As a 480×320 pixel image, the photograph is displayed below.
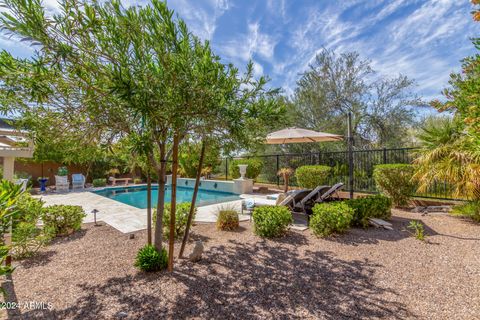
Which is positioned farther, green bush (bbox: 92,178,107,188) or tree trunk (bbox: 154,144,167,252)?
green bush (bbox: 92,178,107,188)

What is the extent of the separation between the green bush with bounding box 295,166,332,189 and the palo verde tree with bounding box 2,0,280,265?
749cm

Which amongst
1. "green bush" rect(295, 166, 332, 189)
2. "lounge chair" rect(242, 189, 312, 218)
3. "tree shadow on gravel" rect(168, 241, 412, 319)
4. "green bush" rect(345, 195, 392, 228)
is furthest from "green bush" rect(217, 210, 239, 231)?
"green bush" rect(295, 166, 332, 189)

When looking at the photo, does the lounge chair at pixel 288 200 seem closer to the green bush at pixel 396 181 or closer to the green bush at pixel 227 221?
the green bush at pixel 227 221

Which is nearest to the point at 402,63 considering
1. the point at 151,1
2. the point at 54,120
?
the point at 151,1

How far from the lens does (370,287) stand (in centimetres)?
296

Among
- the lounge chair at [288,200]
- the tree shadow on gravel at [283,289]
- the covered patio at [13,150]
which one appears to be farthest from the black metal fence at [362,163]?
the covered patio at [13,150]

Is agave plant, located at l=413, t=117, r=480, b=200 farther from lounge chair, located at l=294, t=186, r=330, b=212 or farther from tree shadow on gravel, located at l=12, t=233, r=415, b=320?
tree shadow on gravel, located at l=12, t=233, r=415, b=320

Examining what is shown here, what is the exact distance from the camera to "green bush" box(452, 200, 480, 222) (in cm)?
573

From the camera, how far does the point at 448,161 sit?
19.4 feet

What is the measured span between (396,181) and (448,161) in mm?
1632

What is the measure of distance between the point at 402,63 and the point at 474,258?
1122 centimetres

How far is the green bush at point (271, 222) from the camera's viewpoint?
15.7 ft

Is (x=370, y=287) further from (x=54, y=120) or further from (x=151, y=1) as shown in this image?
(x=54, y=120)

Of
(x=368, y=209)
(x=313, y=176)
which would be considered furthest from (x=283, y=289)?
(x=313, y=176)
